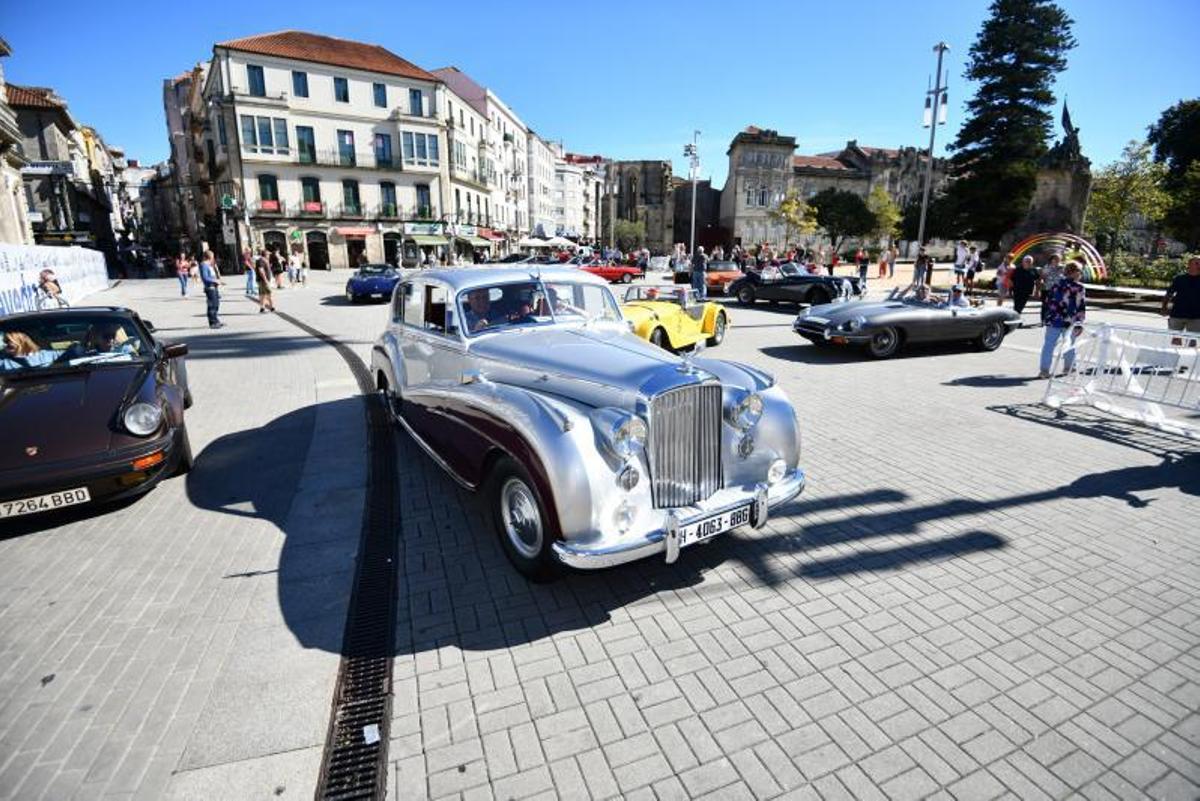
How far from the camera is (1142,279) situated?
2506 cm

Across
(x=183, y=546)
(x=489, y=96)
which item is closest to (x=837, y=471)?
(x=183, y=546)

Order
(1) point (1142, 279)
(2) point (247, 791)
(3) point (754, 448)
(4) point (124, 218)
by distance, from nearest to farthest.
→ (2) point (247, 791) < (3) point (754, 448) < (1) point (1142, 279) < (4) point (124, 218)

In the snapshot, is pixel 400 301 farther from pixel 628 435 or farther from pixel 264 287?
pixel 264 287

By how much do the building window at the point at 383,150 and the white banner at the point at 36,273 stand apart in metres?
21.2

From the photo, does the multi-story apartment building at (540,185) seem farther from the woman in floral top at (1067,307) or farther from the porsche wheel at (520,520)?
the porsche wheel at (520,520)

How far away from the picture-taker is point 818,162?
72.7m

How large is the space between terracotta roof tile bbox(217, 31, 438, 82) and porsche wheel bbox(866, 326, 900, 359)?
43.5 m

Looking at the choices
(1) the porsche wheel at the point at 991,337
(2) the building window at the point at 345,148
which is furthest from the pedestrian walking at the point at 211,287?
(2) the building window at the point at 345,148

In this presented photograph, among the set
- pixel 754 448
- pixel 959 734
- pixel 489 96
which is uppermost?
pixel 489 96

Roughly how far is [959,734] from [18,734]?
4.34m

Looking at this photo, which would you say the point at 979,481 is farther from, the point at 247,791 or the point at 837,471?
the point at 247,791

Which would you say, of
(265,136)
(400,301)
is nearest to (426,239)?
(265,136)

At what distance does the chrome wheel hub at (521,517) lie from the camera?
3610 millimetres

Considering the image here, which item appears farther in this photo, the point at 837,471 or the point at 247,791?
the point at 837,471
